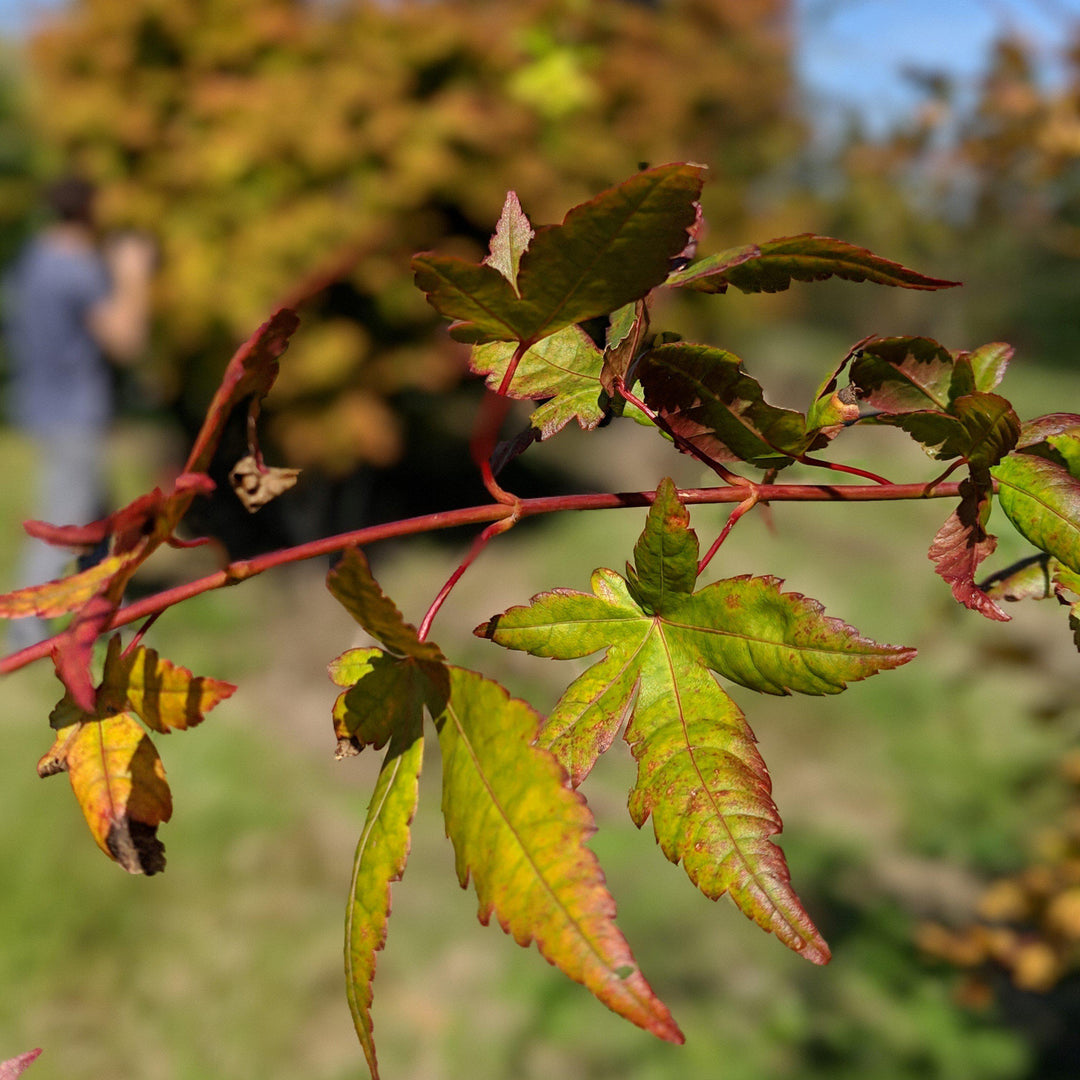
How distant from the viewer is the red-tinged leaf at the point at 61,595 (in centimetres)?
51

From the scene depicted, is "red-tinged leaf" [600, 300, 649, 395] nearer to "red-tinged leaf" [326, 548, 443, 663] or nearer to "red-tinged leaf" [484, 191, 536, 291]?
"red-tinged leaf" [484, 191, 536, 291]

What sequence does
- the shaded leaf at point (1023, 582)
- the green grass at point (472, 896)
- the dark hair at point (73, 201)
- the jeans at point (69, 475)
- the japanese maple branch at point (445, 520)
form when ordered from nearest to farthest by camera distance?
the japanese maple branch at point (445, 520) < the shaded leaf at point (1023, 582) < the green grass at point (472, 896) < the dark hair at point (73, 201) < the jeans at point (69, 475)

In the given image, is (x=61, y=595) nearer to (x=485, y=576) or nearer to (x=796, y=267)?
(x=796, y=267)

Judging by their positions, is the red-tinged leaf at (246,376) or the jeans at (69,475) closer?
the red-tinged leaf at (246,376)

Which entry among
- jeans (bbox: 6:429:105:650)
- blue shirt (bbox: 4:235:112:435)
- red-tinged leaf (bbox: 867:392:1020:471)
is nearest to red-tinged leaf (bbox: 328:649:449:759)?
red-tinged leaf (bbox: 867:392:1020:471)

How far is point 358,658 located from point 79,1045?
2.50m

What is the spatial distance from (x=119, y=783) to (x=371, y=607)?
0.57ft

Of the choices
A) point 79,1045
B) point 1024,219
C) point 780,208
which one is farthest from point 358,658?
point 780,208

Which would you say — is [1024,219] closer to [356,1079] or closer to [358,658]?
[356,1079]

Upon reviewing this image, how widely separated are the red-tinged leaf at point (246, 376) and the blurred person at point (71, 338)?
4.06 metres

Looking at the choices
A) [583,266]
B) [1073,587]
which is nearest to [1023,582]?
[1073,587]

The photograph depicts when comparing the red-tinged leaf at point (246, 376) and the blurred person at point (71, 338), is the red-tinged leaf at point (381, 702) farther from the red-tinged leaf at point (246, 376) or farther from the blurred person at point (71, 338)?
the blurred person at point (71, 338)

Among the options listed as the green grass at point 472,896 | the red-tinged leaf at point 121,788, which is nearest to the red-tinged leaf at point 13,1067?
the red-tinged leaf at point 121,788

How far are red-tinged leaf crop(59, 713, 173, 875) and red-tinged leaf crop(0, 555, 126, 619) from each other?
9cm
